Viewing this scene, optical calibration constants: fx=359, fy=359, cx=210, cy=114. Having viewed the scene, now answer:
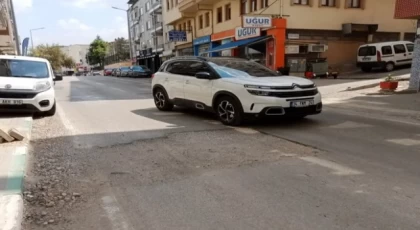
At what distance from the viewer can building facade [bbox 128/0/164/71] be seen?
51.8 metres

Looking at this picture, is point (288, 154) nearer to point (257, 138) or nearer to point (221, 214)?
point (257, 138)

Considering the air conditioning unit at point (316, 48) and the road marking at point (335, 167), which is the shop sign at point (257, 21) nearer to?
the air conditioning unit at point (316, 48)

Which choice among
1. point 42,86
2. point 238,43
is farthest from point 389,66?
point 42,86

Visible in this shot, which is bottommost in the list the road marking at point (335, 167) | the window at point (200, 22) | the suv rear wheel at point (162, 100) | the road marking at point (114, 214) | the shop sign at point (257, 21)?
the road marking at point (114, 214)

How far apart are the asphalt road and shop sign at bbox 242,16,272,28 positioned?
1395 cm

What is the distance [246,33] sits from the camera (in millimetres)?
24719

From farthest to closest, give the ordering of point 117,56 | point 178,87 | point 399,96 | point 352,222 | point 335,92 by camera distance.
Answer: point 117,56
point 335,92
point 399,96
point 178,87
point 352,222

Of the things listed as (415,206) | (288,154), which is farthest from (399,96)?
(415,206)

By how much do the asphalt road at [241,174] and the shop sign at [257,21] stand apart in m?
14.0

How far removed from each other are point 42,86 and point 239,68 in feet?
16.9

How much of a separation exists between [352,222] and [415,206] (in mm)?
797

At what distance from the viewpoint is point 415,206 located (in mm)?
3551

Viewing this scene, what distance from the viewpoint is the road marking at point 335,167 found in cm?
458

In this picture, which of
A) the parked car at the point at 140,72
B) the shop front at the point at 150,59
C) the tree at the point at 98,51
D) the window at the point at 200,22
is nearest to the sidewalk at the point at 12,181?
the window at the point at 200,22
